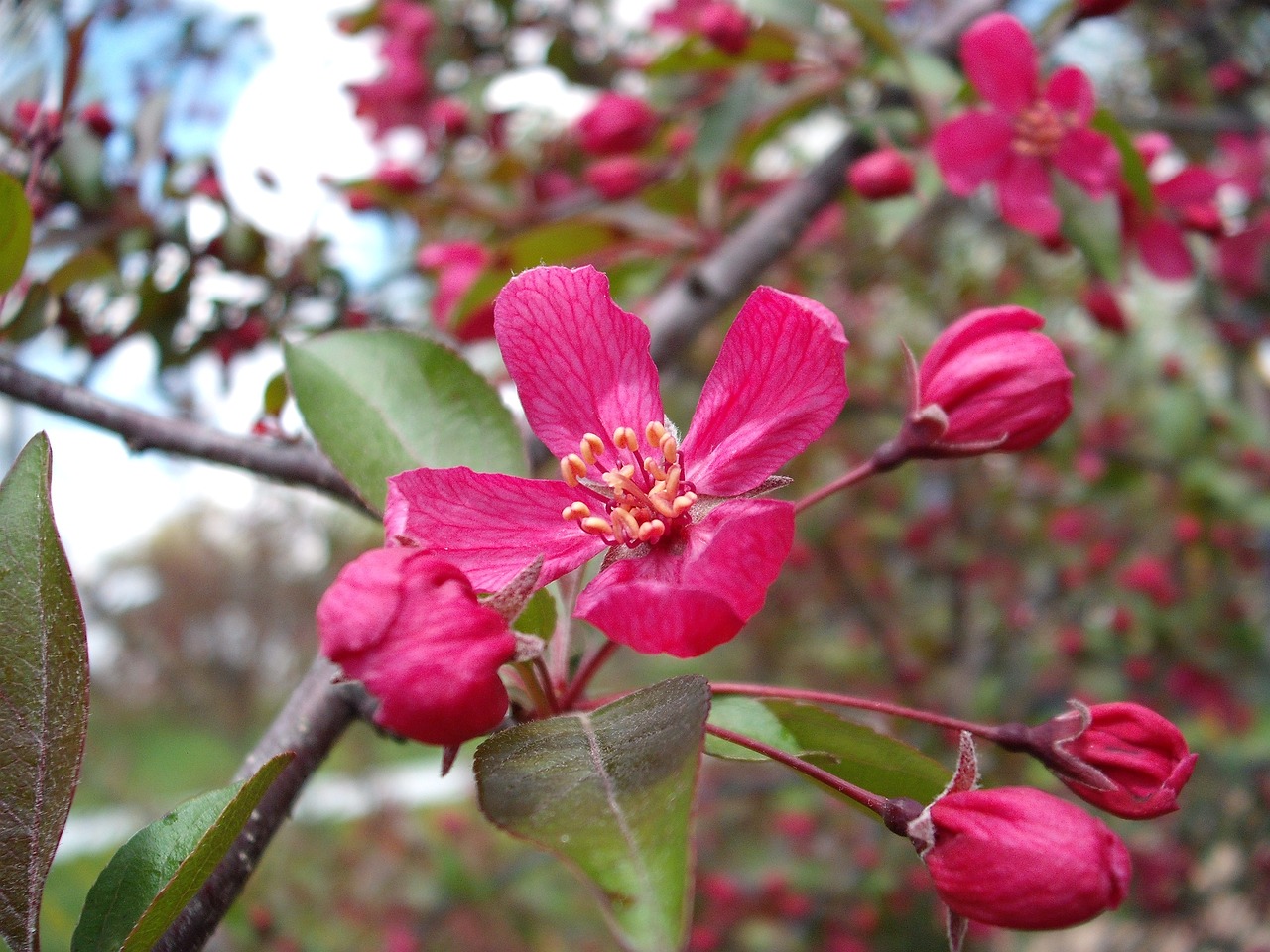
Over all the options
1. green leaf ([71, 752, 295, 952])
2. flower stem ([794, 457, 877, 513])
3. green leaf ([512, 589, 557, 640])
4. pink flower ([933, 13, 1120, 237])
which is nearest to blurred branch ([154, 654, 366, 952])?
green leaf ([71, 752, 295, 952])

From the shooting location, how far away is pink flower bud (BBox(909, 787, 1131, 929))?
2.03 feet

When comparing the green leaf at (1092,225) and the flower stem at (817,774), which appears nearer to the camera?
the flower stem at (817,774)

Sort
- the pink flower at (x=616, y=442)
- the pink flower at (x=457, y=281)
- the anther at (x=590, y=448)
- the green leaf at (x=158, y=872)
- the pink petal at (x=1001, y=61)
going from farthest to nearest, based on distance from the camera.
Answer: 1. the pink flower at (x=457, y=281)
2. the pink petal at (x=1001, y=61)
3. the anther at (x=590, y=448)
4. the pink flower at (x=616, y=442)
5. the green leaf at (x=158, y=872)

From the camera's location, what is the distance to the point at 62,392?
1027mm

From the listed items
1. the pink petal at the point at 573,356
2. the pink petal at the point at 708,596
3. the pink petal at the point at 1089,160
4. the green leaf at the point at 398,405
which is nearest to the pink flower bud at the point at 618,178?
the pink petal at the point at 1089,160

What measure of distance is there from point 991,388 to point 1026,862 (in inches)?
16.4

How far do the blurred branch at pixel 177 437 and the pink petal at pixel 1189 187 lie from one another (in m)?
1.44

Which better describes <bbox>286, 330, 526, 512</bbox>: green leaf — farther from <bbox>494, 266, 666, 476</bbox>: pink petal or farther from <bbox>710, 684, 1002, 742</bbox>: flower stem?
<bbox>710, 684, 1002, 742</bbox>: flower stem

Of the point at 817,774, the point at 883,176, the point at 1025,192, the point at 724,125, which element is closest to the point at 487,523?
the point at 817,774

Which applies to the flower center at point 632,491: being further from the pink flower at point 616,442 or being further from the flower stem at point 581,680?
the flower stem at point 581,680

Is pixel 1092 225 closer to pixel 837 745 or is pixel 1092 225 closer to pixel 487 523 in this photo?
pixel 837 745

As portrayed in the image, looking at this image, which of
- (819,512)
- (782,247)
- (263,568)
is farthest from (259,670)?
(782,247)

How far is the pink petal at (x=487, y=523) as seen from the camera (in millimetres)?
733

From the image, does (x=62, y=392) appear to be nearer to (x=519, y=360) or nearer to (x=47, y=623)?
(x=47, y=623)
